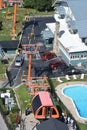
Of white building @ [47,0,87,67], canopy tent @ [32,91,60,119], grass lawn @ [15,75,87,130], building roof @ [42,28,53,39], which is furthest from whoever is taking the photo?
building roof @ [42,28,53,39]

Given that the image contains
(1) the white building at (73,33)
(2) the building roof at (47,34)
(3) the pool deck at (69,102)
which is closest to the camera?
(3) the pool deck at (69,102)

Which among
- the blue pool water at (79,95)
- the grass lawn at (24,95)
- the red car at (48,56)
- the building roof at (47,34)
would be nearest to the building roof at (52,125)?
the grass lawn at (24,95)

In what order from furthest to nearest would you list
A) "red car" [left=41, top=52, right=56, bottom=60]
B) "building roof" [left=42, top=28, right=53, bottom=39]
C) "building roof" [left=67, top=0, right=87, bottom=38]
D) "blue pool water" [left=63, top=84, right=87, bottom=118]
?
"building roof" [left=42, top=28, right=53, bottom=39] → "red car" [left=41, top=52, right=56, bottom=60] → "building roof" [left=67, top=0, right=87, bottom=38] → "blue pool water" [left=63, top=84, right=87, bottom=118]

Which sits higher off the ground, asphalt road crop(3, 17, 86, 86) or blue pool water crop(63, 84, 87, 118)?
asphalt road crop(3, 17, 86, 86)

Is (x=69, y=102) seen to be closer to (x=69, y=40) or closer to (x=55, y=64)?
(x=55, y=64)

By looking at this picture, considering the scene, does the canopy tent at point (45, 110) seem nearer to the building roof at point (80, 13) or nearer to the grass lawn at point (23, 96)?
the grass lawn at point (23, 96)

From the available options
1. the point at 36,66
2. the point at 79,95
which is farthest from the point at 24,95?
the point at 36,66

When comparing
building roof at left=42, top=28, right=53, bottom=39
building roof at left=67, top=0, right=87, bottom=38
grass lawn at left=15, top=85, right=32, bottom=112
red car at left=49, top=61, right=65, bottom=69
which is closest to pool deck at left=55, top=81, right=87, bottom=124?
grass lawn at left=15, top=85, right=32, bottom=112

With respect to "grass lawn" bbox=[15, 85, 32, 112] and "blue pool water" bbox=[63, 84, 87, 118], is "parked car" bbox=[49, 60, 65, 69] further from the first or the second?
"grass lawn" bbox=[15, 85, 32, 112]
